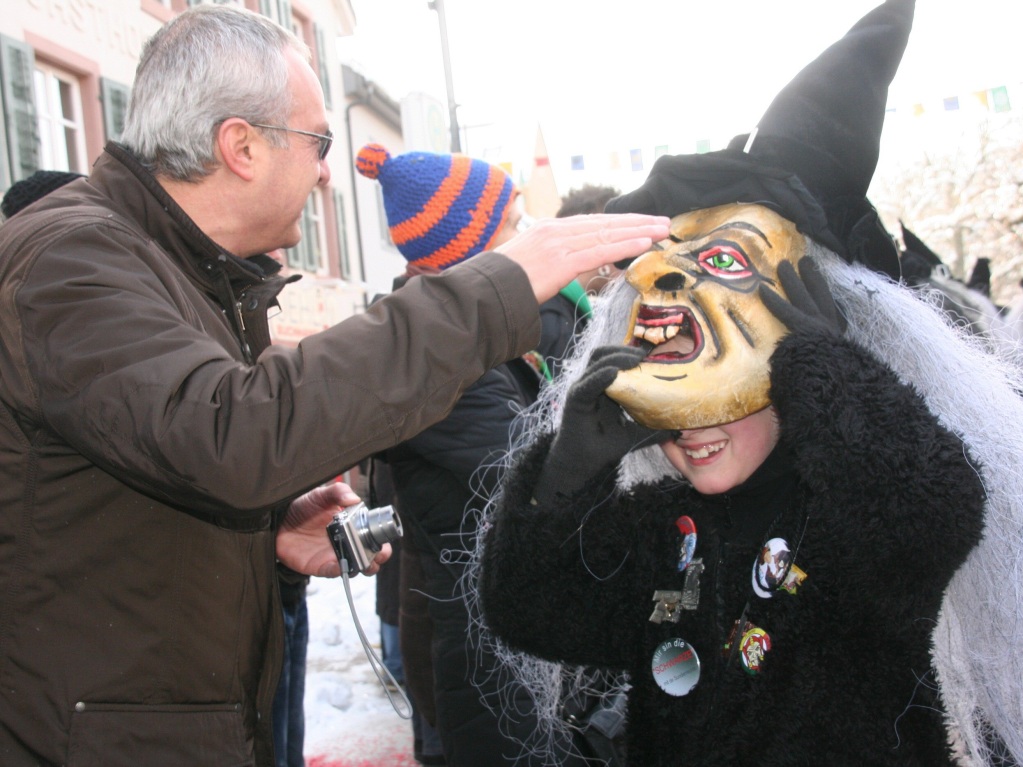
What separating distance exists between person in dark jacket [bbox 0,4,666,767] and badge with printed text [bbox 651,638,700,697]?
1.93 feet

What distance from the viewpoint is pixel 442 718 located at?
2.28m

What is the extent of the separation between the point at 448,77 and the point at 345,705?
523 cm

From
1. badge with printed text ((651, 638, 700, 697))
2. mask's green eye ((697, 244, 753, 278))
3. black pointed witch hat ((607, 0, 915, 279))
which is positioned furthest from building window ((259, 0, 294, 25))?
badge with printed text ((651, 638, 700, 697))

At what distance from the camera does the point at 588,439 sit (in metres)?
1.65

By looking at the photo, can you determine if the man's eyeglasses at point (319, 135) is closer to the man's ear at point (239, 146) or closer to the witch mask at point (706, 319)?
the man's ear at point (239, 146)

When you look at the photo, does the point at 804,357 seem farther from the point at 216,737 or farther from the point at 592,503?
the point at 216,737

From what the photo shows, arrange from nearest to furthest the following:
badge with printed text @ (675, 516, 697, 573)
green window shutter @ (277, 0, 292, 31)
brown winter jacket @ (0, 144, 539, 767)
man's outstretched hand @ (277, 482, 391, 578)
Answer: brown winter jacket @ (0, 144, 539, 767)
badge with printed text @ (675, 516, 697, 573)
man's outstretched hand @ (277, 482, 391, 578)
green window shutter @ (277, 0, 292, 31)

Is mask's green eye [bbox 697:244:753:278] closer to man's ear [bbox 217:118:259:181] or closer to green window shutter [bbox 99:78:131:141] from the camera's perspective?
man's ear [bbox 217:118:259:181]

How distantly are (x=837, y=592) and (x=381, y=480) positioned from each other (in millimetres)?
2000

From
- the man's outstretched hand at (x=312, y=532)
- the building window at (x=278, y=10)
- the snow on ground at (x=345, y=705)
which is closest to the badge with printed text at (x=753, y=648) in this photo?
the man's outstretched hand at (x=312, y=532)

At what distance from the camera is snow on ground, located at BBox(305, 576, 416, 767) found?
12.5ft

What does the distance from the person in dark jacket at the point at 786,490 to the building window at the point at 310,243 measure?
35.3 feet

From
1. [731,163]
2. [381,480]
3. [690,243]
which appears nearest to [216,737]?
[690,243]

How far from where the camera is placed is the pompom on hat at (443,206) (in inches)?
109
